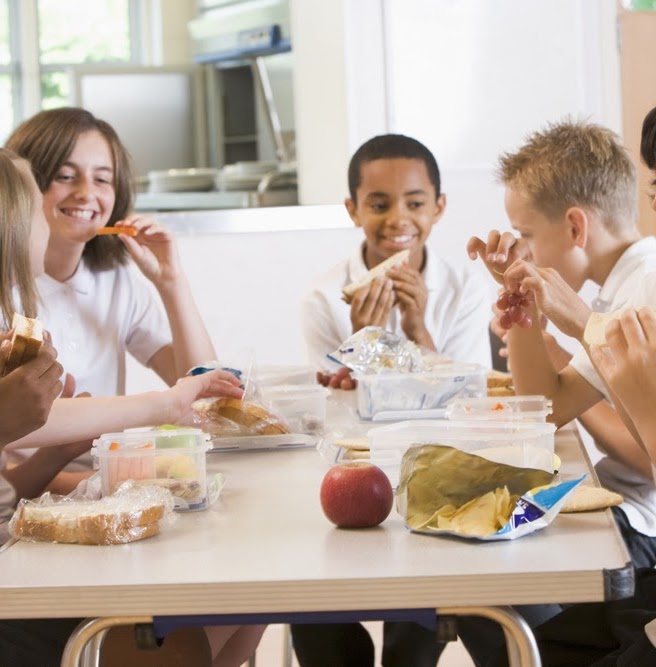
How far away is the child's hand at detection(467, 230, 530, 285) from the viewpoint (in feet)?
6.32

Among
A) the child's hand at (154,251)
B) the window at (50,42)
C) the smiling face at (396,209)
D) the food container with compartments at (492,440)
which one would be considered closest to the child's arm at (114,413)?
the food container with compartments at (492,440)

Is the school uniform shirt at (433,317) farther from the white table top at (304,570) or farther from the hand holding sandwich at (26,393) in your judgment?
the white table top at (304,570)

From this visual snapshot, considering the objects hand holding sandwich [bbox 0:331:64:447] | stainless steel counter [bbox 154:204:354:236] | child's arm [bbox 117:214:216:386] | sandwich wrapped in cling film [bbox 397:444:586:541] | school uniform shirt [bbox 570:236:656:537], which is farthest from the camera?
stainless steel counter [bbox 154:204:354:236]

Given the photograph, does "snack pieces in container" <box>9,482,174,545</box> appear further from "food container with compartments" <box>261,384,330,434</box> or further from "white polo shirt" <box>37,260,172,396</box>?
"white polo shirt" <box>37,260,172,396</box>

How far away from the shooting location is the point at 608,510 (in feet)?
3.91

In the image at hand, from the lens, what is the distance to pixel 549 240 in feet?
7.07

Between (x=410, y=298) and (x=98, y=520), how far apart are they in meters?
1.36

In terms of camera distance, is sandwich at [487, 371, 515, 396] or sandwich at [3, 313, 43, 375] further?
sandwich at [487, 371, 515, 396]

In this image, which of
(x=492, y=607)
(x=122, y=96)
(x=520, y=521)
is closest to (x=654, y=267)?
(x=520, y=521)

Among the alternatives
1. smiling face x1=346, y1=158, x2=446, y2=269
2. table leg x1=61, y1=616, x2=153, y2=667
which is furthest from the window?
table leg x1=61, y1=616, x2=153, y2=667

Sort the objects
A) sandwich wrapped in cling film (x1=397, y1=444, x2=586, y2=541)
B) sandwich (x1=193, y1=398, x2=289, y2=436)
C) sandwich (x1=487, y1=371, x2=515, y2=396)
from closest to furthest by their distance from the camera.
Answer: sandwich wrapped in cling film (x1=397, y1=444, x2=586, y2=541) → sandwich (x1=193, y1=398, x2=289, y2=436) → sandwich (x1=487, y1=371, x2=515, y2=396)

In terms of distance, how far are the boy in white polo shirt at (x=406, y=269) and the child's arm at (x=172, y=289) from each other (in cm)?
29

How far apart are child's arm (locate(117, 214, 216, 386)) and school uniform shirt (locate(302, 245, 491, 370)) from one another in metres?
0.27

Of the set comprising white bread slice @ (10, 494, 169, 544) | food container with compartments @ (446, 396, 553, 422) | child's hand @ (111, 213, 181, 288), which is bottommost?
white bread slice @ (10, 494, 169, 544)
